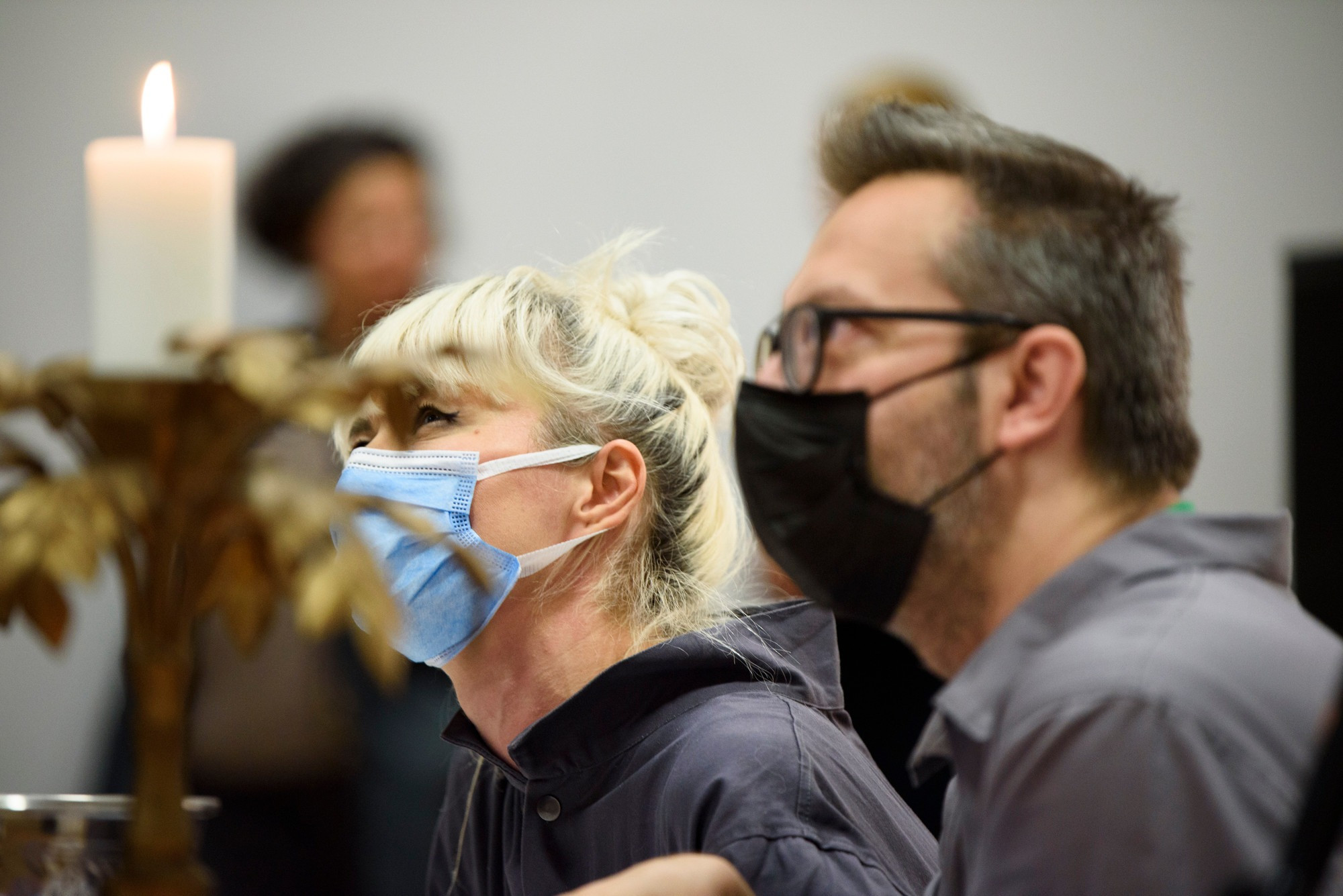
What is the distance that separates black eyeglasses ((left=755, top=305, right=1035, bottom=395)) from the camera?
1062mm

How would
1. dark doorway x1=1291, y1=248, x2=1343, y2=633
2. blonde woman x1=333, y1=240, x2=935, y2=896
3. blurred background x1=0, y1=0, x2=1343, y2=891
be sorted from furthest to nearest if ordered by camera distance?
blurred background x1=0, y1=0, x2=1343, y2=891
dark doorway x1=1291, y1=248, x2=1343, y2=633
blonde woman x1=333, y1=240, x2=935, y2=896

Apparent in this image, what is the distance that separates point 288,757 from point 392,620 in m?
1.68

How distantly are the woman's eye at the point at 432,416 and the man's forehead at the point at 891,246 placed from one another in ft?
1.99

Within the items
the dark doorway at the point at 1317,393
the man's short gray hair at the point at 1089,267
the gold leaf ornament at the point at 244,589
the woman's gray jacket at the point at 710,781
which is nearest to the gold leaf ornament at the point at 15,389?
the gold leaf ornament at the point at 244,589

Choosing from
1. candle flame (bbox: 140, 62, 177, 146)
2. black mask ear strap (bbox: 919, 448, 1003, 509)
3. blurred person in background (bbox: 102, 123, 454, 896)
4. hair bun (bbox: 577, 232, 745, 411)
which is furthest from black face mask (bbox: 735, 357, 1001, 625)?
blurred person in background (bbox: 102, 123, 454, 896)

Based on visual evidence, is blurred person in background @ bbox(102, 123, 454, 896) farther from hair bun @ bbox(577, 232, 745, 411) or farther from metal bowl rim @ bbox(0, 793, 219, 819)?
metal bowl rim @ bbox(0, 793, 219, 819)

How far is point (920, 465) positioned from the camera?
107cm

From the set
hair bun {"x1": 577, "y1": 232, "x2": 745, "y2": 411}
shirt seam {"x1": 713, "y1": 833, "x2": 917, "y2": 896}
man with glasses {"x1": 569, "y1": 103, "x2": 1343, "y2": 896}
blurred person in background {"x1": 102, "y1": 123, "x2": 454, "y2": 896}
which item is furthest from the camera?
blurred person in background {"x1": 102, "y1": 123, "x2": 454, "y2": 896}

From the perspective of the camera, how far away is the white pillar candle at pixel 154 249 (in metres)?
0.73

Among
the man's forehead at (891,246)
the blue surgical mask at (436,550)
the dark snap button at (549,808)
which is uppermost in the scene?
the man's forehead at (891,246)

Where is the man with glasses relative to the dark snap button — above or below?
above

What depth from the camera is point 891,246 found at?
1120mm

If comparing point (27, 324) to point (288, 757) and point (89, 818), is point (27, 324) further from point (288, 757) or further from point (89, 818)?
point (89, 818)

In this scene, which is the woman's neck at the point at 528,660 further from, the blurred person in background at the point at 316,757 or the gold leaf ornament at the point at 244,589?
the gold leaf ornament at the point at 244,589
